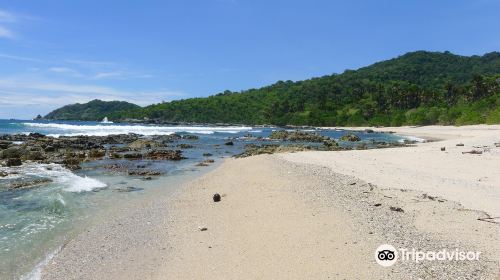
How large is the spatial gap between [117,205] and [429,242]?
10.8 m

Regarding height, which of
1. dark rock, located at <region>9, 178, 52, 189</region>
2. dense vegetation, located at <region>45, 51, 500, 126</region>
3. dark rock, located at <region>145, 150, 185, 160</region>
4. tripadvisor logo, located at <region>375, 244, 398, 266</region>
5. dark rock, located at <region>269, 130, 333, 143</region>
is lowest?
dark rock, located at <region>269, 130, 333, 143</region>

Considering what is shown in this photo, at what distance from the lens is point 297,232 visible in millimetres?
10016

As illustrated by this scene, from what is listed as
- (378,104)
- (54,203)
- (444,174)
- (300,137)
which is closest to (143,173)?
(54,203)

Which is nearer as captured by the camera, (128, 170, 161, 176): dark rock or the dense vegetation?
(128, 170, 161, 176): dark rock

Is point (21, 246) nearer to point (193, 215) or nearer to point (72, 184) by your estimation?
point (193, 215)

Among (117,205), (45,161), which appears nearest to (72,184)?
(117,205)

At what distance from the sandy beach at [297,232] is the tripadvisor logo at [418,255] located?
180 millimetres

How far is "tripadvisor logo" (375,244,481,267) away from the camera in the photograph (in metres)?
7.68

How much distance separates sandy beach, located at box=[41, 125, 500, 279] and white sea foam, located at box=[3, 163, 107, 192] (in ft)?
14.9

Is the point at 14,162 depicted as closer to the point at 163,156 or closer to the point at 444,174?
the point at 163,156

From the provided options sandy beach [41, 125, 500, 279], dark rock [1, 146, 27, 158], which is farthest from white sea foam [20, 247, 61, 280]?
dark rock [1, 146, 27, 158]

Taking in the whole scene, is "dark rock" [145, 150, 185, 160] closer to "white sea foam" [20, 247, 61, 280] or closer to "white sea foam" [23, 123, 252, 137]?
"white sea foam" [20, 247, 61, 280]

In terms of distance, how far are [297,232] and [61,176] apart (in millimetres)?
16435

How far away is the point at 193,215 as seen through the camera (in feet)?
42.3
